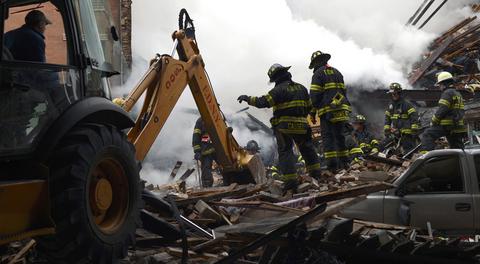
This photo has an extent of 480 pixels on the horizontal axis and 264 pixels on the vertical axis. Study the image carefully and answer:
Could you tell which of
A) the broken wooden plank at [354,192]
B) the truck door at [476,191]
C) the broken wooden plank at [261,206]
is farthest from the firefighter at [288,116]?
the truck door at [476,191]

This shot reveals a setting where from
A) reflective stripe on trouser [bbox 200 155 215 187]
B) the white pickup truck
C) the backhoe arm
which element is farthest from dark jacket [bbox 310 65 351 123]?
reflective stripe on trouser [bbox 200 155 215 187]

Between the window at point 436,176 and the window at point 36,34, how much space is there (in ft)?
12.4

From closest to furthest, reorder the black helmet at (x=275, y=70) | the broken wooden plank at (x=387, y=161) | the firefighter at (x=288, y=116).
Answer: the firefighter at (x=288, y=116) < the black helmet at (x=275, y=70) < the broken wooden plank at (x=387, y=161)

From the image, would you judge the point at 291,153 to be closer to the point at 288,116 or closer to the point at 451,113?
the point at 288,116

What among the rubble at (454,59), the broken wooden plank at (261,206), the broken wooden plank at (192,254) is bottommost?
the broken wooden plank at (192,254)

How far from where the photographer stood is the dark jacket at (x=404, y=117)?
1181 centimetres

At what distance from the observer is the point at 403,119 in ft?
39.2

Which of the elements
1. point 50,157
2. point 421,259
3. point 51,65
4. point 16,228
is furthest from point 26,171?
point 421,259

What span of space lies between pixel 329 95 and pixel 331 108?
0.72 ft

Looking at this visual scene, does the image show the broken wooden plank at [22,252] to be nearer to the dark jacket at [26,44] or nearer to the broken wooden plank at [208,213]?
the broken wooden plank at [208,213]

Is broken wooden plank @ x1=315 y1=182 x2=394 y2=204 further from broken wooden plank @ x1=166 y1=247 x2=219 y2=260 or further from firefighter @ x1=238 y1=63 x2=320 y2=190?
firefighter @ x1=238 y1=63 x2=320 y2=190

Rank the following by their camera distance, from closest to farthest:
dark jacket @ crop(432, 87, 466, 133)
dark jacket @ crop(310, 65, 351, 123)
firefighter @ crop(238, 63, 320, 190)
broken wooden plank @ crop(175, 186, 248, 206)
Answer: broken wooden plank @ crop(175, 186, 248, 206) < firefighter @ crop(238, 63, 320, 190) < dark jacket @ crop(310, 65, 351, 123) < dark jacket @ crop(432, 87, 466, 133)

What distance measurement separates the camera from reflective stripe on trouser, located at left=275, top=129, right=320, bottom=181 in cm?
792

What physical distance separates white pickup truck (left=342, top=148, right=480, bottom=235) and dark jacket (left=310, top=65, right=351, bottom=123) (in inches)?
116
